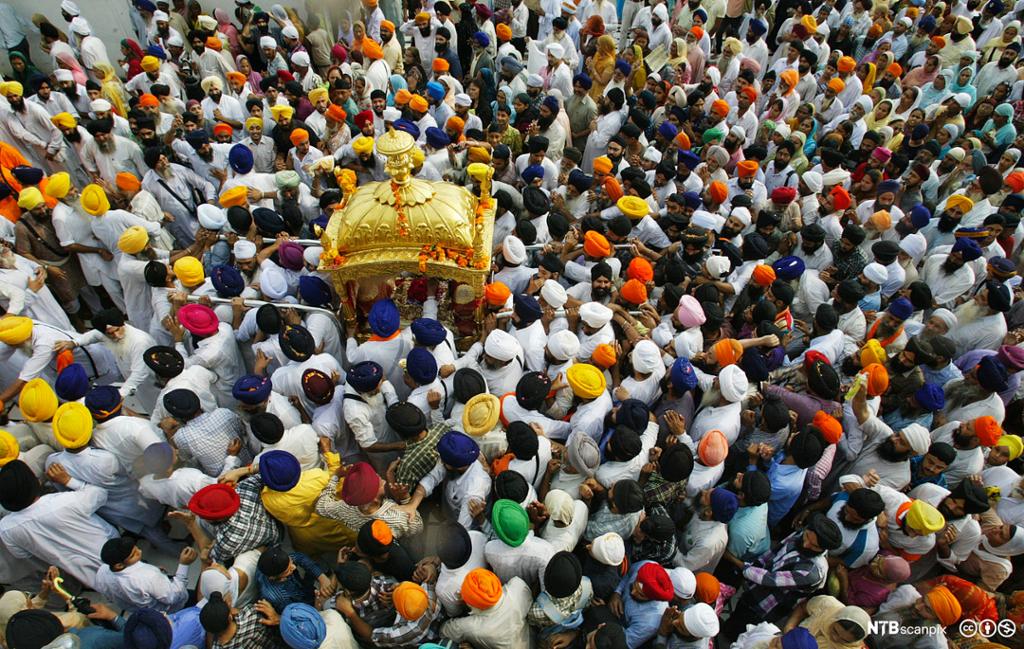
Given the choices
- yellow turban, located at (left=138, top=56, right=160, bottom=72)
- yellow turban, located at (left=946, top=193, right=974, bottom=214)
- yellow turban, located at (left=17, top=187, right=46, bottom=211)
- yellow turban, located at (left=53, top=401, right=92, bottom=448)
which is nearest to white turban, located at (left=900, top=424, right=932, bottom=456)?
yellow turban, located at (left=946, top=193, right=974, bottom=214)

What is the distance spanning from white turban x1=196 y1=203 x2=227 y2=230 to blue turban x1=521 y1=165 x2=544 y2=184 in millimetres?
3387

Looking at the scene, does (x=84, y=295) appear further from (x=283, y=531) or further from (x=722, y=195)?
(x=722, y=195)

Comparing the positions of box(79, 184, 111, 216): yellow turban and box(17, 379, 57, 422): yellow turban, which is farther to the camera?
box(79, 184, 111, 216): yellow turban

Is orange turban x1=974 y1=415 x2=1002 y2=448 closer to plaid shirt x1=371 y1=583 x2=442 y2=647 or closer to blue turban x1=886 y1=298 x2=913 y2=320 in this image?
blue turban x1=886 y1=298 x2=913 y2=320

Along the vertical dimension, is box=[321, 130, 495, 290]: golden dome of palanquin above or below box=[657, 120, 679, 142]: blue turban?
below

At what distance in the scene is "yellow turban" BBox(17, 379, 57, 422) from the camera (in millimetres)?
4379

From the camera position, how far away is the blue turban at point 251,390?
4457 millimetres

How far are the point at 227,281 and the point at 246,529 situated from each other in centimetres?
256

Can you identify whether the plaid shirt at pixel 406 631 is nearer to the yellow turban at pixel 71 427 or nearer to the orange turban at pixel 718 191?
the yellow turban at pixel 71 427

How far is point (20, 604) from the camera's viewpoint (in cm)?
361

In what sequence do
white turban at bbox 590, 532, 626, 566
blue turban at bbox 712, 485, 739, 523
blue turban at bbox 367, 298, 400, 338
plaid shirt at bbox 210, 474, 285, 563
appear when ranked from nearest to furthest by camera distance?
white turban at bbox 590, 532, 626, 566, plaid shirt at bbox 210, 474, 285, 563, blue turban at bbox 712, 485, 739, 523, blue turban at bbox 367, 298, 400, 338

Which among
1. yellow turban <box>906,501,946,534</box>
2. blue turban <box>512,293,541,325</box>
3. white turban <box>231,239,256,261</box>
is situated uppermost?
white turban <box>231,239,256,261</box>

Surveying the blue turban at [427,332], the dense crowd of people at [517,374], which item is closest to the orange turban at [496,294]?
the dense crowd of people at [517,374]

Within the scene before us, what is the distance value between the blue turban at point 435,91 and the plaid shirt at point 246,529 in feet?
20.2
